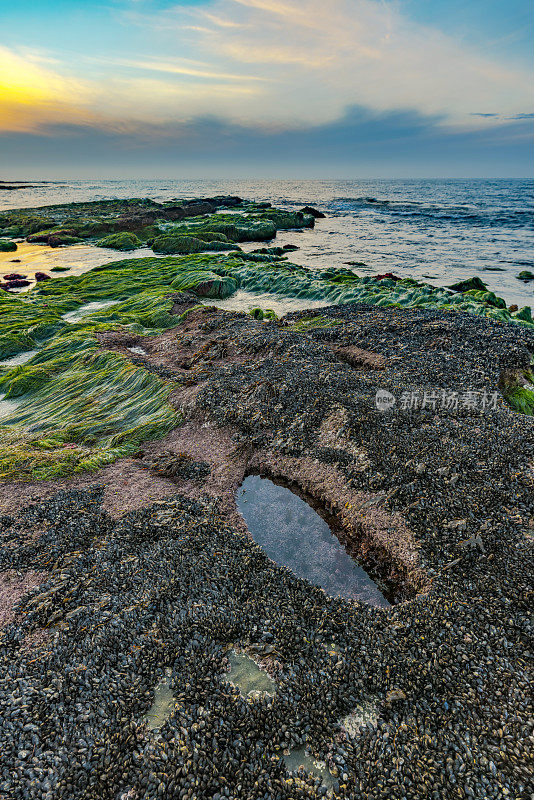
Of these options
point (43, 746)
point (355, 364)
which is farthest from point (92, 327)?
point (43, 746)

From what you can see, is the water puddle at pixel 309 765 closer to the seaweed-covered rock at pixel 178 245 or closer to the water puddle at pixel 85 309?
the water puddle at pixel 85 309

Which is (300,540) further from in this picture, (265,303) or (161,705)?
(265,303)

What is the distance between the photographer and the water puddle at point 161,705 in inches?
136

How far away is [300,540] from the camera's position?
18.0 ft

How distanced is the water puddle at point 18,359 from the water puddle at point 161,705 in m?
10.6

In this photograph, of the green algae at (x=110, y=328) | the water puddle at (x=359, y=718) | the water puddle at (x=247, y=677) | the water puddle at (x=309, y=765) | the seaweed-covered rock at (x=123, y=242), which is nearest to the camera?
the water puddle at (x=309, y=765)

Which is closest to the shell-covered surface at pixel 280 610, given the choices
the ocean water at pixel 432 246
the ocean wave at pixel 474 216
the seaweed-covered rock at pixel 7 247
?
the ocean water at pixel 432 246

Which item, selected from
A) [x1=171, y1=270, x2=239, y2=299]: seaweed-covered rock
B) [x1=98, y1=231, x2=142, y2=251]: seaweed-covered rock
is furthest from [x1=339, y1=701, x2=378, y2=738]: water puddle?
[x1=98, y1=231, x2=142, y2=251]: seaweed-covered rock

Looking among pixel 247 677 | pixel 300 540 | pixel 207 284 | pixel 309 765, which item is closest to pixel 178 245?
pixel 207 284

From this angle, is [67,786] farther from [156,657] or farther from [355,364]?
[355,364]

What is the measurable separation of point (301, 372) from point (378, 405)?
201cm

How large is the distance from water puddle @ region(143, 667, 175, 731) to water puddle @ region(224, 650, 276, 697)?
0.55 meters

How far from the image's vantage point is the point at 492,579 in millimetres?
4465

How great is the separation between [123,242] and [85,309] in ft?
44.7
